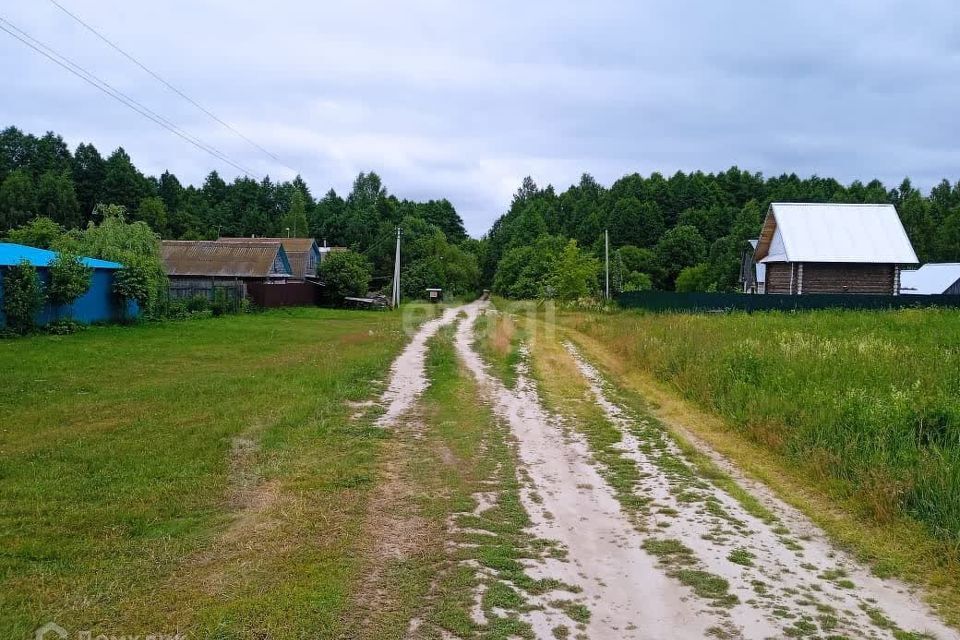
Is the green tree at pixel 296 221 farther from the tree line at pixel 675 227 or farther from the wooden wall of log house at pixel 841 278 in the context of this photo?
the wooden wall of log house at pixel 841 278

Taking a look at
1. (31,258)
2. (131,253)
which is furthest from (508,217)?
(31,258)

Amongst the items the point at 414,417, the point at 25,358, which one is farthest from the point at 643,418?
the point at 25,358

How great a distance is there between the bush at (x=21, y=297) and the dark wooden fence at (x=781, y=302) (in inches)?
958

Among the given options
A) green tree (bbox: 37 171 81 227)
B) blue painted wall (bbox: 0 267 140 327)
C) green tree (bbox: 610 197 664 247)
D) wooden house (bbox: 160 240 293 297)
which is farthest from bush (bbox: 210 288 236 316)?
green tree (bbox: 610 197 664 247)

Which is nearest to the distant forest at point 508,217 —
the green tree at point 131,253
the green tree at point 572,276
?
the green tree at point 572,276

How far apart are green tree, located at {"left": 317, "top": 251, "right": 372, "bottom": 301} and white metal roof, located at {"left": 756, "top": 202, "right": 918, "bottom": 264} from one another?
24405 mm

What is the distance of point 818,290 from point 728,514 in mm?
30334

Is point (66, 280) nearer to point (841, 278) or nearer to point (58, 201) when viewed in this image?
point (841, 278)

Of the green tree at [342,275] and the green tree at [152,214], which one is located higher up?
the green tree at [152,214]

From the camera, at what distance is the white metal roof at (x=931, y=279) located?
146 ft

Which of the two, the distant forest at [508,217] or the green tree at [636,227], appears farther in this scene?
the green tree at [636,227]

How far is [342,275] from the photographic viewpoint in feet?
135

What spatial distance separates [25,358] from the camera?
45.1 feet

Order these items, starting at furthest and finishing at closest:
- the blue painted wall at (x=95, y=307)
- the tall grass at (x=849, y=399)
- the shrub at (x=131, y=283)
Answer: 1. the shrub at (x=131, y=283)
2. the blue painted wall at (x=95, y=307)
3. the tall grass at (x=849, y=399)
